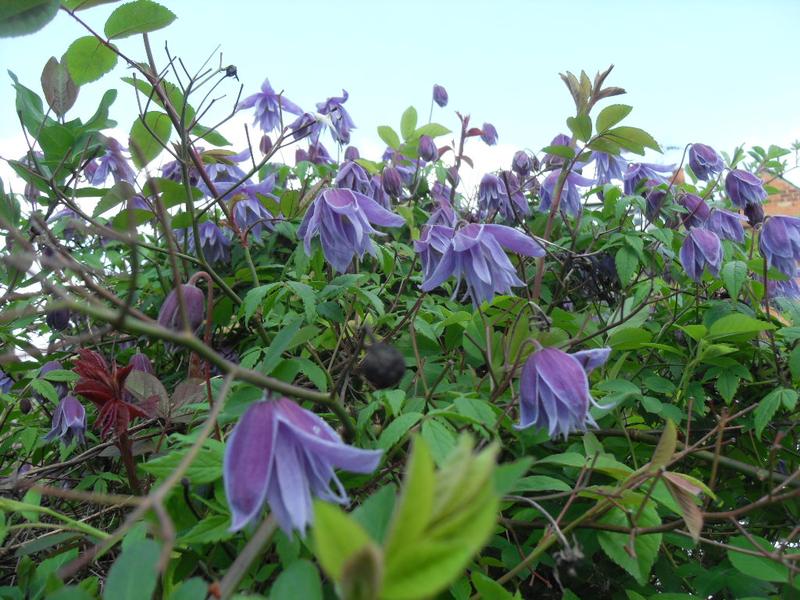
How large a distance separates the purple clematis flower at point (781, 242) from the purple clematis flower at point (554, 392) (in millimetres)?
622

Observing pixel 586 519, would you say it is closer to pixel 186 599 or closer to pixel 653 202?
→ pixel 186 599

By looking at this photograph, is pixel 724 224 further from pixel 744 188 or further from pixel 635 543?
pixel 635 543

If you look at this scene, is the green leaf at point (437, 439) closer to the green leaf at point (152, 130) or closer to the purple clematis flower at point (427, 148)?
the green leaf at point (152, 130)

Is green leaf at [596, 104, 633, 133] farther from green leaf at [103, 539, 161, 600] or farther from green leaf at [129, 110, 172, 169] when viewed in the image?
green leaf at [103, 539, 161, 600]

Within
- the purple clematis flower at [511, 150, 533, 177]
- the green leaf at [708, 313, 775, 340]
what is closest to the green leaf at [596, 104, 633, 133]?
the green leaf at [708, 313, 775, 340]

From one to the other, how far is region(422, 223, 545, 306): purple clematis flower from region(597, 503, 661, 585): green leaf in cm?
32

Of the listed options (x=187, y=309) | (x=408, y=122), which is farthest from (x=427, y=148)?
(x=187, y=309)

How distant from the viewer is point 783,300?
3.69 ft

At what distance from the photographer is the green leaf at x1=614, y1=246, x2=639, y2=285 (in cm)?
109

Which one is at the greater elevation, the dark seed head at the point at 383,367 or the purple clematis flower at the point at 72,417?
the dark seed head at the point at 383,367

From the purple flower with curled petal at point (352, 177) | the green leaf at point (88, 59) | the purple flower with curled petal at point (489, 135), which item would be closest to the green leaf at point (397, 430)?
the purple flower with curled petal at point (352, 177)

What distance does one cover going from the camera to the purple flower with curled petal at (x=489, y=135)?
217 cm

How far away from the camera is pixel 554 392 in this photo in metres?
0.64

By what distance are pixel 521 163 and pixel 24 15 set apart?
1340 mm
